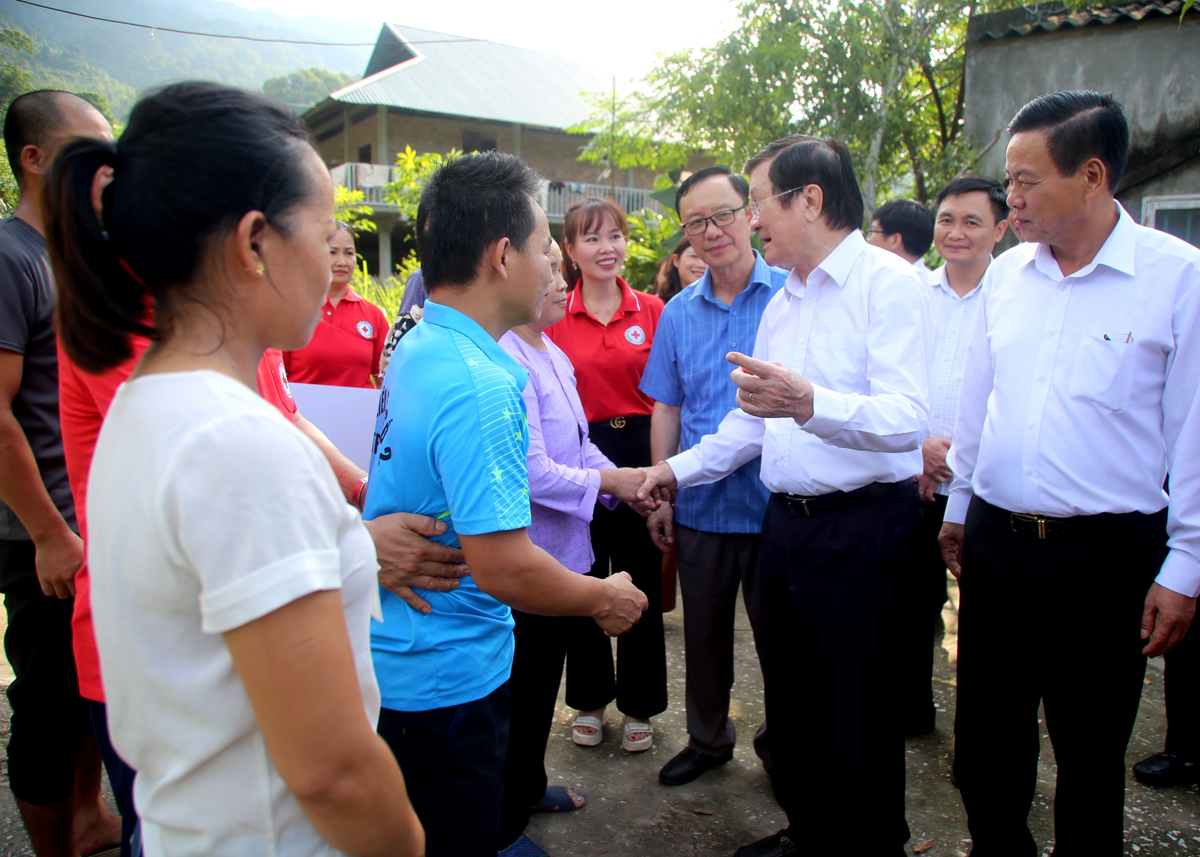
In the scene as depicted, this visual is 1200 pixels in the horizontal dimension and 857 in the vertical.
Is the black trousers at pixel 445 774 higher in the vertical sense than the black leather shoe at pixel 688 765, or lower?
higher

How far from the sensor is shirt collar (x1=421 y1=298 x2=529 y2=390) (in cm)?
150

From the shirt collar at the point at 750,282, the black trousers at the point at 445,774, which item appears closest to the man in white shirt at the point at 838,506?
the shirt collar at the point at 750,282

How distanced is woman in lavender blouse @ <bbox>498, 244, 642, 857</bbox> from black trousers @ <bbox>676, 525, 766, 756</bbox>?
541mm

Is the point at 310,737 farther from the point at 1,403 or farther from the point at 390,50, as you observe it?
the point at 390,50

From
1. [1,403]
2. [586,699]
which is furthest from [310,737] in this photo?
[586,699]

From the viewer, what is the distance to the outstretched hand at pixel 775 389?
198 cm

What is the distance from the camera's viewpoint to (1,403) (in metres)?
1.97

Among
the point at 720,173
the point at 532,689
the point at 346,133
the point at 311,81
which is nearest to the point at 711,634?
the point at 532,689

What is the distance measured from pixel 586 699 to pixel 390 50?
1045 inches

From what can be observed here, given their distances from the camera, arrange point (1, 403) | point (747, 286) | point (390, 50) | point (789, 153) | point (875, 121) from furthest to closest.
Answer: point (390, 50), point (875, 121), point (747, 286), point (789, 153), point (1, 403)

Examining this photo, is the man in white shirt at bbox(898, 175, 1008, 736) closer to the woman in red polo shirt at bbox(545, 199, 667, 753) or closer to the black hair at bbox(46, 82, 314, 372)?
the woman in red polo shirt at bbox(545, 199, 667, 753)

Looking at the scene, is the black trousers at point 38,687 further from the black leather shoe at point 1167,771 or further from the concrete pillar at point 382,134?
the concrete pillar at point 382,134

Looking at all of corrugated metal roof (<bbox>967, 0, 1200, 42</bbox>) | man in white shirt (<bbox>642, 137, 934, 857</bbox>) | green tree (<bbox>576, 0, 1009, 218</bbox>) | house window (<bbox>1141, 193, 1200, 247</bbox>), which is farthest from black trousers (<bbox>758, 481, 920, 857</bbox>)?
green tree (<bbox>576, 0, 1009, 218</bbox>)

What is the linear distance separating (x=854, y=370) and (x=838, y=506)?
397 mm
